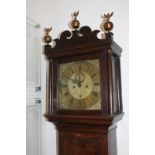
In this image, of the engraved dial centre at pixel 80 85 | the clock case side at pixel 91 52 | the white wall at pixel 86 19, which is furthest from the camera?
the white wall at pixel 86 19

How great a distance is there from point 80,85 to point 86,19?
615 mm

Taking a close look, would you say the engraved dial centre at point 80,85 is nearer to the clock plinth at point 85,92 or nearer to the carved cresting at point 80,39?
the clock plinth at point 85,92

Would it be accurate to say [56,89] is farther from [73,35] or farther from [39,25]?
[39,25]

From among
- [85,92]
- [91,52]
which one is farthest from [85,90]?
[91,52]

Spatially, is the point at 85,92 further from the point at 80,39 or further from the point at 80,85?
the point at 80,39

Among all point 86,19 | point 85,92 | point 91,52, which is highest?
point 86,19

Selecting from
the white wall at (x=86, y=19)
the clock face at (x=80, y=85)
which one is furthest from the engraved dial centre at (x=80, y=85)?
the white wall at (x=86, y=19)

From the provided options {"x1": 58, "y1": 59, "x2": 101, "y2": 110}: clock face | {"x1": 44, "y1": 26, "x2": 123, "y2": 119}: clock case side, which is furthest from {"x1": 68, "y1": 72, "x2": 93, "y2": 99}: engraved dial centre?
{"x1": 44, "y1": 26, "x2": 123, "y2": 119}: clock case side

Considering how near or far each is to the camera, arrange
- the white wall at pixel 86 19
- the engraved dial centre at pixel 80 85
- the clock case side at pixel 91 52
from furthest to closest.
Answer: the white wall at pixel 86 19 → the engraved dial centre at pixel 80 85 → the clock case side at pixel 91 52

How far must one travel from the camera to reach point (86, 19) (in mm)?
1632

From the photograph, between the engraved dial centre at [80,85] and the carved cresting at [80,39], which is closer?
the carved cresting at [80,39]

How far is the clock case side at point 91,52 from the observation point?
121 cm

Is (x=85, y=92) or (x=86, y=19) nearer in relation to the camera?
(x=85, y=92)

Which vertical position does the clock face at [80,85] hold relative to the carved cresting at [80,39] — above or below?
below
